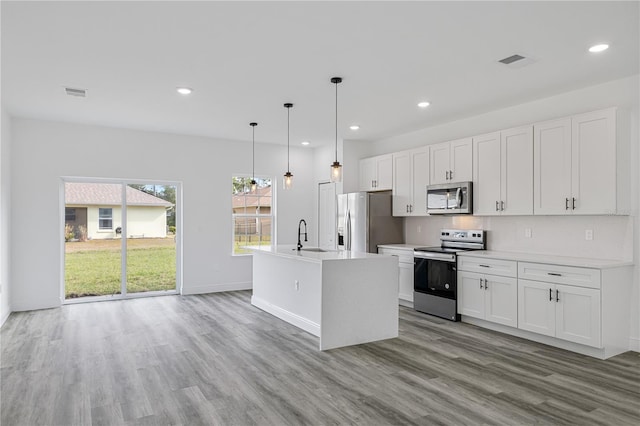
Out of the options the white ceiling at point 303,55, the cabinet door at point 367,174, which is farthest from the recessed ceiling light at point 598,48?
the cabinet door at point 367,174

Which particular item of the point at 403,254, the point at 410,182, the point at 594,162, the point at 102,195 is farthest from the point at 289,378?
the point at 102,195

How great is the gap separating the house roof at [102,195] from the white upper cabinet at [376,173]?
350 cm

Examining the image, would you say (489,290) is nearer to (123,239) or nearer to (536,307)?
(536,307)

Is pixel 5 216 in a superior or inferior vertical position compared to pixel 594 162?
inferior

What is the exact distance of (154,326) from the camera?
16.6 ft

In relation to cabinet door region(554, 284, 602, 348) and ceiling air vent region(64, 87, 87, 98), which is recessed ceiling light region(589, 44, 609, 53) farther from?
ceiling air vent region(64, 87, 87, 98)

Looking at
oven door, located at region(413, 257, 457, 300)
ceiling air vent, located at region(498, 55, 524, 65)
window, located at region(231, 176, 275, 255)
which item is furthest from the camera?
window, located at region(231, 176, 275, 255)

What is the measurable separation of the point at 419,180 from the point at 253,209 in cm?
325

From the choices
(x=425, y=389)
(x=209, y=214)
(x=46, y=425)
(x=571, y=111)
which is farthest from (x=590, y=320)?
(x=209, y=214)

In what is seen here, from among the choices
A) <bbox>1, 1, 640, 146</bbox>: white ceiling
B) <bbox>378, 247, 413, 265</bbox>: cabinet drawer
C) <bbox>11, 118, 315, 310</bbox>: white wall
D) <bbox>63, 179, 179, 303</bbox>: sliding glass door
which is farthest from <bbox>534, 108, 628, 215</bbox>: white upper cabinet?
<bbox>63, 179, 179, 303</bbox>: sliding glass door

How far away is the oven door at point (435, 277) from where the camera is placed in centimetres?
527

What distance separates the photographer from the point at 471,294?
5070 mm

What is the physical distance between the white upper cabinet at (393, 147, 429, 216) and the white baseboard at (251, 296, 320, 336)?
8.18 feet

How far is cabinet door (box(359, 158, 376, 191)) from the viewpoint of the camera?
7.16m
